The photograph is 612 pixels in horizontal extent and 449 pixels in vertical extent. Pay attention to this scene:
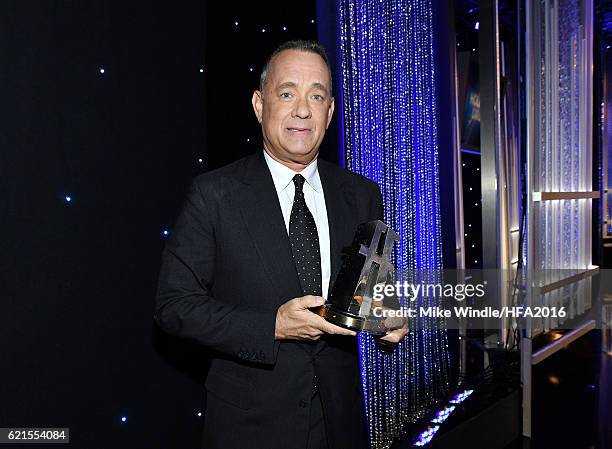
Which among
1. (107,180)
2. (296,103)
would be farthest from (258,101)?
(107,180)

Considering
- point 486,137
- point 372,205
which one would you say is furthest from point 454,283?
point 372,205

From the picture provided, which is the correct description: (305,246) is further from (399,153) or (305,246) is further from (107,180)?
(399,153)

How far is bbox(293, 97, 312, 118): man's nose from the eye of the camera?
1.36m

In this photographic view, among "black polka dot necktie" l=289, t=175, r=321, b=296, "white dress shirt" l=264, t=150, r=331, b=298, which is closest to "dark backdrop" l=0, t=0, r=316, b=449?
"white dress shirt" l=264, t=150, r=331, b=298

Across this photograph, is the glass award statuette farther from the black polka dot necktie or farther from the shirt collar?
the shirt collar

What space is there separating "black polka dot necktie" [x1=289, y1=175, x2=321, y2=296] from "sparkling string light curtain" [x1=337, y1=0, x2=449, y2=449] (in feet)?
3.89

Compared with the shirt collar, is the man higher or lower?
lower

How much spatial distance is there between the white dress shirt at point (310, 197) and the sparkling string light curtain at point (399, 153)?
1.08 m

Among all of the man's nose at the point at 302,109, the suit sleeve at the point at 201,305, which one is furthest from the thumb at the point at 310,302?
the man's nose at the point at 302,109

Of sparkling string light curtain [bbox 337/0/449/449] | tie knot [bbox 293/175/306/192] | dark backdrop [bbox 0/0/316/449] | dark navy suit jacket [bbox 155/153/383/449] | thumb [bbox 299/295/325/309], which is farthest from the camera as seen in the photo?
sparkling string light curtain [bbox 337/0/449/449]

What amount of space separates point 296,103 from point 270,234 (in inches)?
14.1

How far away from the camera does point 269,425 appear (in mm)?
1328

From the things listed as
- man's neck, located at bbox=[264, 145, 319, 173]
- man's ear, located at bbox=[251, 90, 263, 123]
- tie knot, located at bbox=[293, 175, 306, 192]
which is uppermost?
man's ear, located at bbox=[251, 90, 263, 123]

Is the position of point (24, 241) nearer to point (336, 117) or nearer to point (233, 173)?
point (233, 173)
